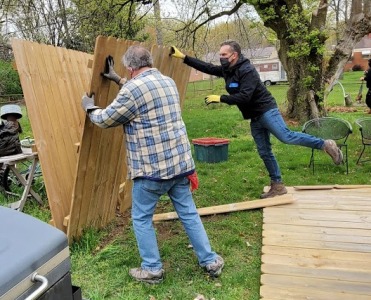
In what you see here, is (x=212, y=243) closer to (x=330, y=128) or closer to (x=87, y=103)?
(x=87, y=103)

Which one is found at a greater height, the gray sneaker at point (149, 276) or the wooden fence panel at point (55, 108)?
the wooden fence panel at point (55, 108)

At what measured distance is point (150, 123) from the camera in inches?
114

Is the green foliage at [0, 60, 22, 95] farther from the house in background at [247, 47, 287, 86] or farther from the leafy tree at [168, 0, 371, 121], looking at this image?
the house in background at [247, 47, 287, 86]

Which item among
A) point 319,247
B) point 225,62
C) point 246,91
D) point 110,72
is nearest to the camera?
point 110,72

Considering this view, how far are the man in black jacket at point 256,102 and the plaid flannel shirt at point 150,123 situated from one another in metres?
1.39

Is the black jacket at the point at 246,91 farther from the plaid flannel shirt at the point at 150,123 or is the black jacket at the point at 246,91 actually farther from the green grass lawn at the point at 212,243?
the plaid flannel shirt at the point at 150,123

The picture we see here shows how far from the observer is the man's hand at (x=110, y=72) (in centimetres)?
340

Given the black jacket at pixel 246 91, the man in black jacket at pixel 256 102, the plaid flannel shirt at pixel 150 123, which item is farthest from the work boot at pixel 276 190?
the plaid flannel shirt at pixel 150 123

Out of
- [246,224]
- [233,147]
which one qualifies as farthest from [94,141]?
[233,147]

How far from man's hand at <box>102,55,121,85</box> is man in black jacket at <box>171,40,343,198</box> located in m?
1.25

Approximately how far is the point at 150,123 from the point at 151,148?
188mm

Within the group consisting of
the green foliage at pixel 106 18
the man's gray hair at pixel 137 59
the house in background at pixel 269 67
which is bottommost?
the house in background at pixel 269 67

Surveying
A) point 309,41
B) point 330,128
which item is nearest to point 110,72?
point 330,128

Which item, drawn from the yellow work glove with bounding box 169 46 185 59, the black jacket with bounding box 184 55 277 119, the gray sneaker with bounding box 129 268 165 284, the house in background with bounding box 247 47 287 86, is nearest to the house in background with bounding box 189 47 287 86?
the house in background with bounding box 247 47 287 86
